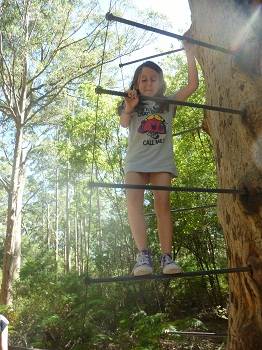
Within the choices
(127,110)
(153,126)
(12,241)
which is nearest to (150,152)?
(153,126)

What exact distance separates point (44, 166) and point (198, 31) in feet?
71.5

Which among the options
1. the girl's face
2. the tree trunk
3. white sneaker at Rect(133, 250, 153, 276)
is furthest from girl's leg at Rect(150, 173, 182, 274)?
the tree trunk

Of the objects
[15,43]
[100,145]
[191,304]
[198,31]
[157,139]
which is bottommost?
[191,304]

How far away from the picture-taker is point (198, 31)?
8.29ft

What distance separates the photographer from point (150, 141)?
2574 mm

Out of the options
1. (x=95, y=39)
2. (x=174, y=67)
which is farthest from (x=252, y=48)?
(x=95, y=39)

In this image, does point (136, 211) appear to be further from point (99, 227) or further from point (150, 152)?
point (99, 227)

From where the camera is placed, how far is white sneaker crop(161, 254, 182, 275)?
2.05 metres

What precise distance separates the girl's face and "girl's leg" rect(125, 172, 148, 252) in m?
0.59

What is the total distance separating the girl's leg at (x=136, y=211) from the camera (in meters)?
2.37

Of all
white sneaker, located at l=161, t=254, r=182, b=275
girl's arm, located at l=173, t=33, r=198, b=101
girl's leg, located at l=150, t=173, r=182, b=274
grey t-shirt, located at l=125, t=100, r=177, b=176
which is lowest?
white sneaker, located at l=161, t=254, r=182, b=275

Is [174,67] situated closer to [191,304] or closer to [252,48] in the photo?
[191,304]

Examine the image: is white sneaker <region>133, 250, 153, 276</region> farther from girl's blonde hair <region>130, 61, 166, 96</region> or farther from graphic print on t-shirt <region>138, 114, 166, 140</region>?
girl's blonde hair <region>130, 61, 166, 96</region>

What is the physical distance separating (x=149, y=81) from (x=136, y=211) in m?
0.88
